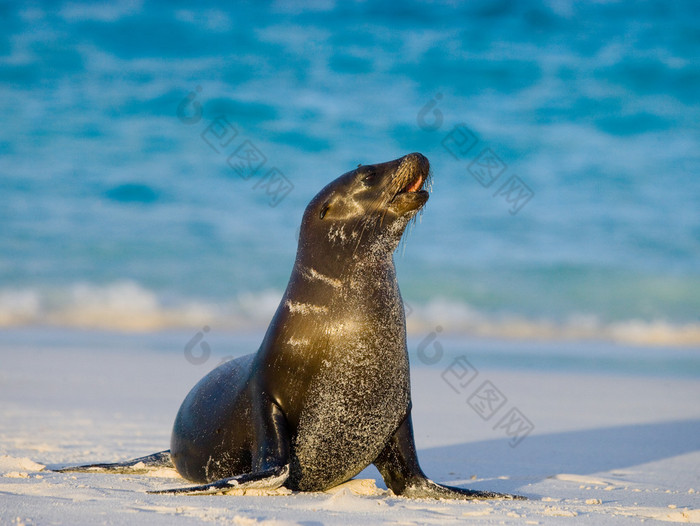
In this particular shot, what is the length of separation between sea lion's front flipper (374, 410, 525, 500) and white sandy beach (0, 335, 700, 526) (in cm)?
14

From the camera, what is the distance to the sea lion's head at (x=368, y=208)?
4594mm

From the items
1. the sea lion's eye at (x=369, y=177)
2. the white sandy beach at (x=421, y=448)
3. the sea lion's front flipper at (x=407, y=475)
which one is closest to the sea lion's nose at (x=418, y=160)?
the sea lion's eye at (x=369, y=177)

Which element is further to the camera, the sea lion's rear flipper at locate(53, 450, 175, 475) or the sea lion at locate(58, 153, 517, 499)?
the sea lion's rear flipper at locate(53, 450, 175, 475)

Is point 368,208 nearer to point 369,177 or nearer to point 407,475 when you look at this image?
point 369,177

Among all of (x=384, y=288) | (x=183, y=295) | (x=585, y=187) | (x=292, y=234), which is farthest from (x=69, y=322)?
(x=585, y=187)

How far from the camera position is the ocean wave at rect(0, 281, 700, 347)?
53.0 ft

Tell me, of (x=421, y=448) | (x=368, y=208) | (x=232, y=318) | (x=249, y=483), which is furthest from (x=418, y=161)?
(x=232, y=318)

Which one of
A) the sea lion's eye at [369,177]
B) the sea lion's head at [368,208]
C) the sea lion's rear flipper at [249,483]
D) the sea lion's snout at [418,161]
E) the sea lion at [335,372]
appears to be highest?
the sea lion's snout at [418,161]

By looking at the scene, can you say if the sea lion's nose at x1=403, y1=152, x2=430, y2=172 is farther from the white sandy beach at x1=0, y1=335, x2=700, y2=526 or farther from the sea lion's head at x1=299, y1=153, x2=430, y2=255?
the white sandy beach at x1=0, y1=335, x2=700, y2=526

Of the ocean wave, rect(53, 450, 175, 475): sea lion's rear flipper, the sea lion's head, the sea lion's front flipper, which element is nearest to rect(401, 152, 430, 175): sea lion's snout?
the sea lion's head

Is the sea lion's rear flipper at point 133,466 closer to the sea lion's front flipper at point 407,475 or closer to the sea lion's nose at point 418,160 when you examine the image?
the sea lion's front flipper at point 407,475

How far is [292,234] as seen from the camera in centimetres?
2153

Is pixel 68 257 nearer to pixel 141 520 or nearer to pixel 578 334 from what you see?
pixel 578 334

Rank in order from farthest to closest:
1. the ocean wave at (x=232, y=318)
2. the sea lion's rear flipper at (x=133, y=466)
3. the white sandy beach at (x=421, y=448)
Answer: the ocean wave at (x=232, y=318)
the sea lion's rear flipper at (x=133, y=466)
the white sandy beach at (x=421, y=448)
